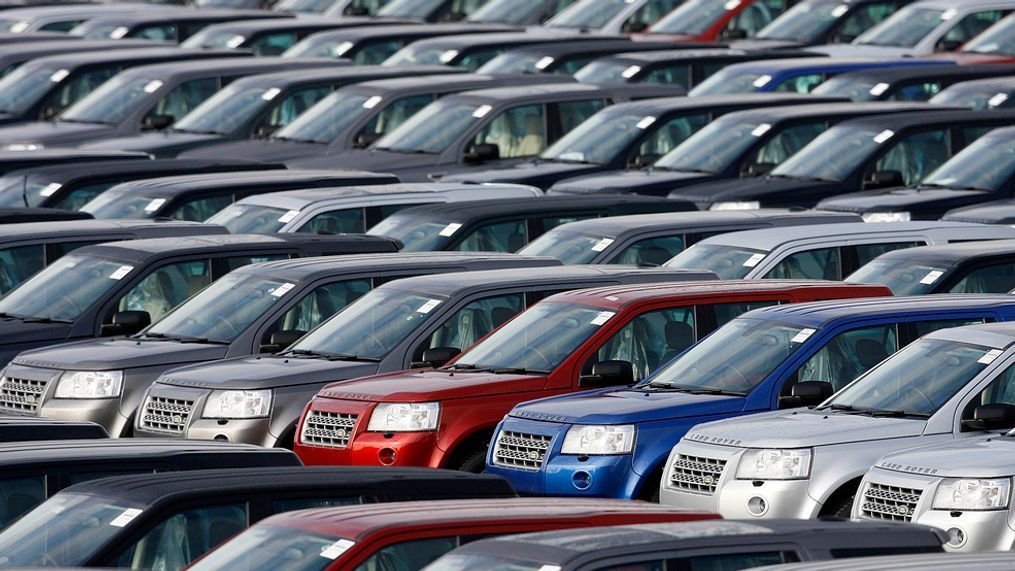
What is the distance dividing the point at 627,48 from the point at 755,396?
17.8m

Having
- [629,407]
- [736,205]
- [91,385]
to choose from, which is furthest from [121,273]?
[736,205]

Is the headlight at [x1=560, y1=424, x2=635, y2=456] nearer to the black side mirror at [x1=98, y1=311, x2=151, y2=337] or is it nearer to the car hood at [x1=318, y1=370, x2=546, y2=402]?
the car hood at [x1=318, y1=370, x2=546, y2=402]

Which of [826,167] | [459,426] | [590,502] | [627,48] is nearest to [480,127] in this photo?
[826,167]

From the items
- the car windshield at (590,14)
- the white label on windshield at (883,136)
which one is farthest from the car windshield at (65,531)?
the car windshield at (590,14)

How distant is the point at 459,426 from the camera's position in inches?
530

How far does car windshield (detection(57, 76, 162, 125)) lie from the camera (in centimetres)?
2792

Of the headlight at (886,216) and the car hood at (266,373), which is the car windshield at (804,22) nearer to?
the headlight at (886,216)

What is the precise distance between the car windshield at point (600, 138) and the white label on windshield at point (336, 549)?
15.1 meters

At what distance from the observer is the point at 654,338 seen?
14.2 metres

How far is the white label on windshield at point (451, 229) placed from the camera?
1825 cm

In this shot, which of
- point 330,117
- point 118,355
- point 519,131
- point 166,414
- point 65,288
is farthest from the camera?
point 330,117

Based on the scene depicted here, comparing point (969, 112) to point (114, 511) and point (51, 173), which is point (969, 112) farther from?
point (114, 511)

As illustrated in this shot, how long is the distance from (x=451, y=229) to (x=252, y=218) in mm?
2111

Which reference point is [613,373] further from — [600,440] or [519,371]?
[600,440]
